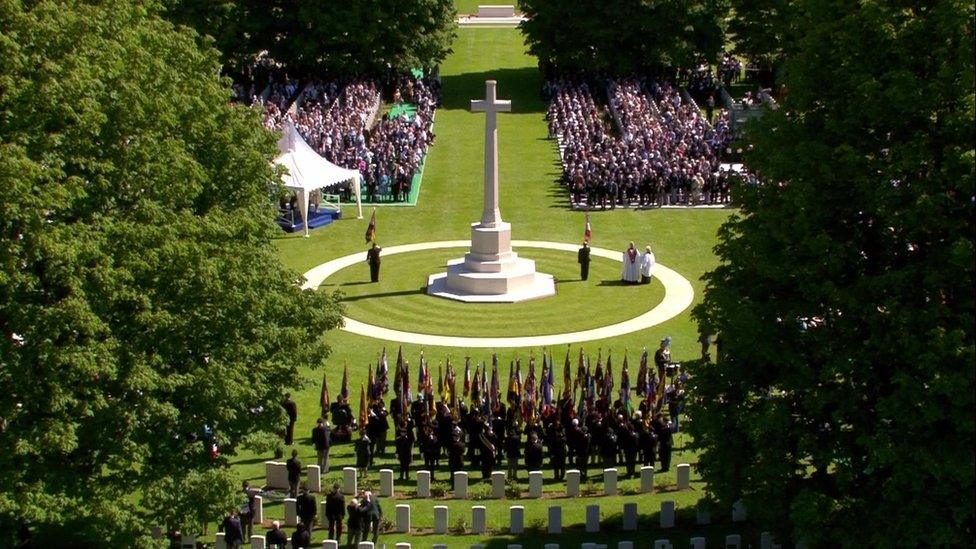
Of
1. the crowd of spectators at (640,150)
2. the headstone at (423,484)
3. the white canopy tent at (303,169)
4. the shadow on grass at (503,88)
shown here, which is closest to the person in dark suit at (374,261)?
the white canopy tent at (303,169)

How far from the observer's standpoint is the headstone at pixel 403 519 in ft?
91.7

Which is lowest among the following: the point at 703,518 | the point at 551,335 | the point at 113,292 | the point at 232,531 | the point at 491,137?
the point at 703,518

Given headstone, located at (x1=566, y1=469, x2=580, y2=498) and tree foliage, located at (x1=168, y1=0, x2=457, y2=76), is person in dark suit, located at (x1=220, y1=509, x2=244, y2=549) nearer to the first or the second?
headstone, located at (x1=566, y1=469, x2=580, y2=498)

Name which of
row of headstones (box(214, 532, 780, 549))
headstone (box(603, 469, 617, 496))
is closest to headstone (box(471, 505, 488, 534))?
row of headstones (box(214, 532, 780, 549))

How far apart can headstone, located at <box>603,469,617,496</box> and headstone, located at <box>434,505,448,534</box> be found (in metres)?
3.99

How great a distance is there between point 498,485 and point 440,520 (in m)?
2.66

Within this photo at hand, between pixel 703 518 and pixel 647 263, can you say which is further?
pixel 647 263

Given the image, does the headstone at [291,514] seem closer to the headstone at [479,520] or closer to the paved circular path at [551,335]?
the headstone at [479,520]

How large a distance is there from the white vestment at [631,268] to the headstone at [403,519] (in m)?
20.2

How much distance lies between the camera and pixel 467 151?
68.5 meters

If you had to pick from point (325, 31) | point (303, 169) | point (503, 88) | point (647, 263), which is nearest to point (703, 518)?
point (647, 263)

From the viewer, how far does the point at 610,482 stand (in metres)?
30.1

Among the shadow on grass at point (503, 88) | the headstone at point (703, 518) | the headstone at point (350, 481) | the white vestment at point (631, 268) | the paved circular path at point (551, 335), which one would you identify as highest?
the shadow on grass at point (503, 88)

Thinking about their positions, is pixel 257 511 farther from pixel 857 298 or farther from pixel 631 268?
pixel 631 268
